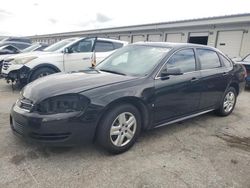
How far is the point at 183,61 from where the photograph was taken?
13.2 ft

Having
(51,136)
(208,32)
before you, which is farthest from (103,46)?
(208,32)

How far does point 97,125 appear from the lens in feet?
9.64

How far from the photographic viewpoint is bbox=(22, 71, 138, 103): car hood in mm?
→ 2879

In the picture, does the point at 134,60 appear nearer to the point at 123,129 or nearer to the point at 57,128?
the point at 123,129

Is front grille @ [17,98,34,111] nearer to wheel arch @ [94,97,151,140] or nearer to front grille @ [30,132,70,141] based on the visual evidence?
front grille @ [30,132,70,141]

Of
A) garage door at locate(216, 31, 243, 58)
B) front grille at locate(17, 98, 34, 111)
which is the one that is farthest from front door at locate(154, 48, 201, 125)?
garage door at locate(216, 31, 243, 58)

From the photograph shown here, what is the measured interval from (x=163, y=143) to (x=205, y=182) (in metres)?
1.05

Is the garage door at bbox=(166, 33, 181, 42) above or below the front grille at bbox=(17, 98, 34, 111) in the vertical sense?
above

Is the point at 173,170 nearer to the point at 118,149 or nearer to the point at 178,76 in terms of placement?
the point at 118,149

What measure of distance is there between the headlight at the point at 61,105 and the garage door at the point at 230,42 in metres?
14.3

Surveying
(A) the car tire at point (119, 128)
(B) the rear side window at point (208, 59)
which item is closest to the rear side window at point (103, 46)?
(B) the rear side window at point (208, 59)

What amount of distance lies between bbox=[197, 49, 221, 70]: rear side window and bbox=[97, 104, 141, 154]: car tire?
1.90m

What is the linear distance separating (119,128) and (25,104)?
1.27 m

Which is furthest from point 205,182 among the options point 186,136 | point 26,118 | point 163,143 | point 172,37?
point 172,37
